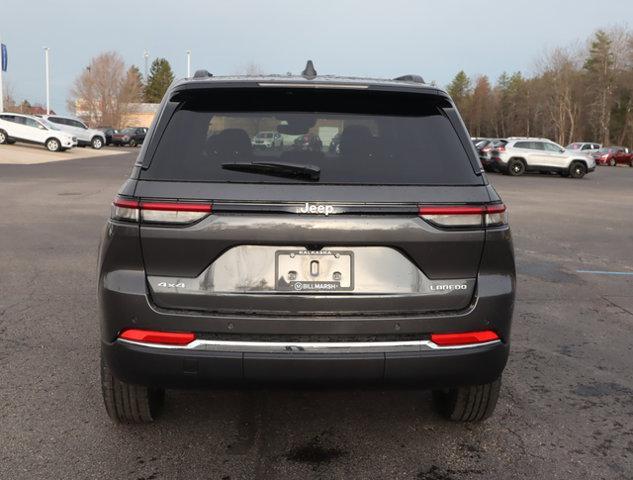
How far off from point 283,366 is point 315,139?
104cm

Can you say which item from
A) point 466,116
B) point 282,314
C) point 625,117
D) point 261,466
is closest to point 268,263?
point 282,314

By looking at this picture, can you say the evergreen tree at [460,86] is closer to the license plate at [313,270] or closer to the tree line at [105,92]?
the tree line at [105,92]

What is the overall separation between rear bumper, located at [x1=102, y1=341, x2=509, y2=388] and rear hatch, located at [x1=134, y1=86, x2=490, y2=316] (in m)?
0.20

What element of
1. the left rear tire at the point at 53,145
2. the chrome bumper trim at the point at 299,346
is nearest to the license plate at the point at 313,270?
the chrome bumper trim at the point at 299,346

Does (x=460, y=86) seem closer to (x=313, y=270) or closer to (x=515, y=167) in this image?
(x=515, y=167)

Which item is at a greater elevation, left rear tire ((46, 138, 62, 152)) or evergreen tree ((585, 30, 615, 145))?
evergreen tree ((585, 30, 615, 145))

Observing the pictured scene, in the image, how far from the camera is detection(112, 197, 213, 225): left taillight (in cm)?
269

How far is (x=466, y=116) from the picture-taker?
405 ft

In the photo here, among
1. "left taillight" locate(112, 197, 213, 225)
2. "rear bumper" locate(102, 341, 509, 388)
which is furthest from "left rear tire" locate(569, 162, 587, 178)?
"left taillight" locate(112, 197, 213, 225)

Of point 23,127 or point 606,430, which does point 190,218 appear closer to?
point 606,430

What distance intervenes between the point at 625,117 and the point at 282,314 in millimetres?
84262

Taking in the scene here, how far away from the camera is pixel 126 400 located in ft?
10.6

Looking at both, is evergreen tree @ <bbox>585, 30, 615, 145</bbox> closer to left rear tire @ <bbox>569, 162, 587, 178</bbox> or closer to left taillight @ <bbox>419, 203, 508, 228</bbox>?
left rear tire @ <bbox>569, 162, 587, 178</bbox>

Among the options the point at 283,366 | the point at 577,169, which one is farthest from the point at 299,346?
the point at 577,169
